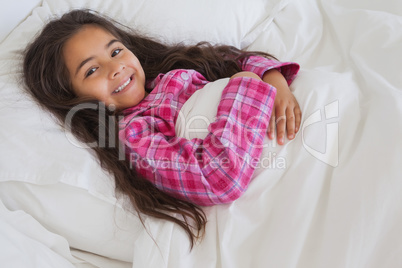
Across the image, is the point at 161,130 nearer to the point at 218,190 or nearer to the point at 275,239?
the point at 218,190

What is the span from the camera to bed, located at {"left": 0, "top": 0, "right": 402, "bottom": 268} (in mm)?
667

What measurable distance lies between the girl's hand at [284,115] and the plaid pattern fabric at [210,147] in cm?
2

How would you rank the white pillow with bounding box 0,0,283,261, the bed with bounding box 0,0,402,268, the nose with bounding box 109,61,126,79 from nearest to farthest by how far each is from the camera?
the bed with bounding box 0,0,402,268 → the white pillow with bounding box 0,0,283,261 → the nose with bounding box 109,61,126,79

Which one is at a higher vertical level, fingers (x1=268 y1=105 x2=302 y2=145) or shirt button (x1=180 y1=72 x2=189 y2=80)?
fingers (x1=268 y1=105 x2=302 y2=145)

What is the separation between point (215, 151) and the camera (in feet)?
2.67

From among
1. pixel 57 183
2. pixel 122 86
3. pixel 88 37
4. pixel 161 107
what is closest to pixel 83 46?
pixel 88 37

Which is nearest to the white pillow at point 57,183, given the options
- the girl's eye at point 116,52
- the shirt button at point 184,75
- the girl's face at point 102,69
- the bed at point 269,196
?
the bed at point 269,196

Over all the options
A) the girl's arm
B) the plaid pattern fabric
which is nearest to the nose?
the plaid pattern fabric

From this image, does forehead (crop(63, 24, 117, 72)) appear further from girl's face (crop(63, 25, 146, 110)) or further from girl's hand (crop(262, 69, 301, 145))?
girl's hand (crop(262, 69, 301, 145))

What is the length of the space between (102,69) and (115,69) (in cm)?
4

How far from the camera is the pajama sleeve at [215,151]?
79 centimetres

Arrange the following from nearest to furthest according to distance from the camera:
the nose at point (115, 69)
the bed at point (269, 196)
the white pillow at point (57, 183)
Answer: the bed at point (269, 196)
the white pillow at point (57, 183)
the nose at point (115, 69)

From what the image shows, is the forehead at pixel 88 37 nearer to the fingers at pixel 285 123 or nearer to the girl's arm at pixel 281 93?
the girl's arm at pixel 281 93

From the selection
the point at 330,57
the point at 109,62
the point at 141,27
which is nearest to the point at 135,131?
the point at 109,62
